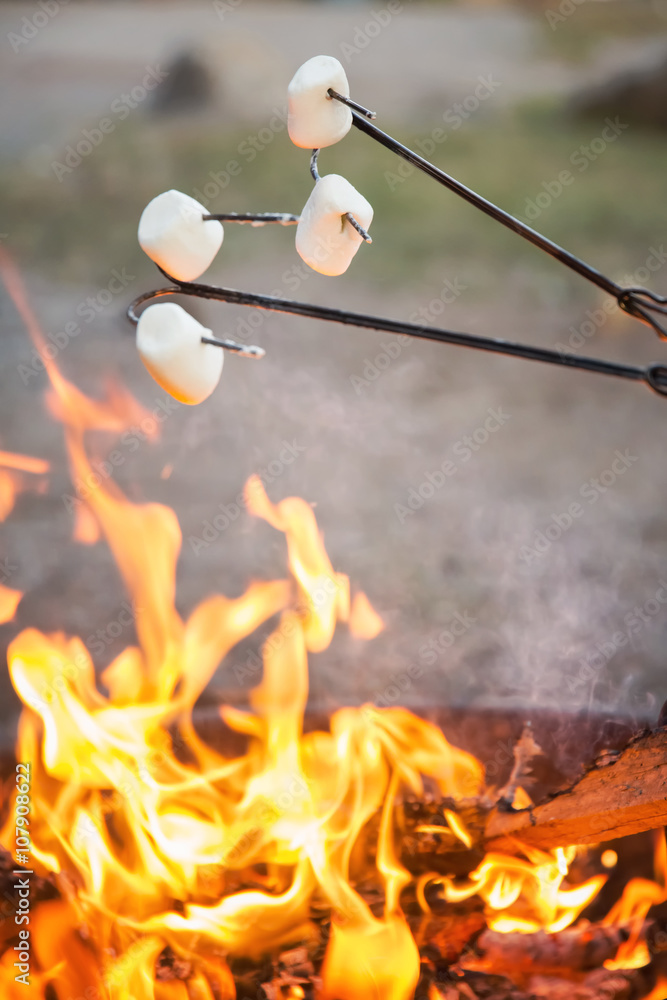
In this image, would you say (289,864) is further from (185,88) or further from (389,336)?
(185,88)

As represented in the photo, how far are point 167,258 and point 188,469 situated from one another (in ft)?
8.66

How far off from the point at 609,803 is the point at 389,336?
334 cm

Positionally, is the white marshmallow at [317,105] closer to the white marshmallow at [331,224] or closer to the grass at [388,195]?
the white marshmallow at [331,224]

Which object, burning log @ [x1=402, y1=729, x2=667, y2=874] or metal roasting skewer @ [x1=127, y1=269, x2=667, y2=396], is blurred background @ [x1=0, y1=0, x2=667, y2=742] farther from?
metal roasting skewer @ [x1=127, y1=269, x2=667, y2=396]

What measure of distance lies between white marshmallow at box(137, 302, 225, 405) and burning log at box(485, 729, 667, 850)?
93 cm

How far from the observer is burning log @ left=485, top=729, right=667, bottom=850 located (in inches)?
50.4

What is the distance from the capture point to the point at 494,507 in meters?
3.42

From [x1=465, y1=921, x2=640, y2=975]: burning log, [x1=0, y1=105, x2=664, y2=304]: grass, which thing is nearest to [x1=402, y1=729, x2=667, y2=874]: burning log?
[x1=465, y1=921, x2=640, y2=975]: burning log

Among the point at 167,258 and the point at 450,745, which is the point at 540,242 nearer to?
the point at 167,258

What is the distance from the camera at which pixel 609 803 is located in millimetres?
1363

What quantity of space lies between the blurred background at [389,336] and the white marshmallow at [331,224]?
1256 millimetres

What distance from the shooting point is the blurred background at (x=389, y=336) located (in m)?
2.89

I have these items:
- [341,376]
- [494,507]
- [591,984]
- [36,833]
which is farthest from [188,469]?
[591,984]

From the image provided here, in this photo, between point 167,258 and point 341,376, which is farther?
point 341,376
